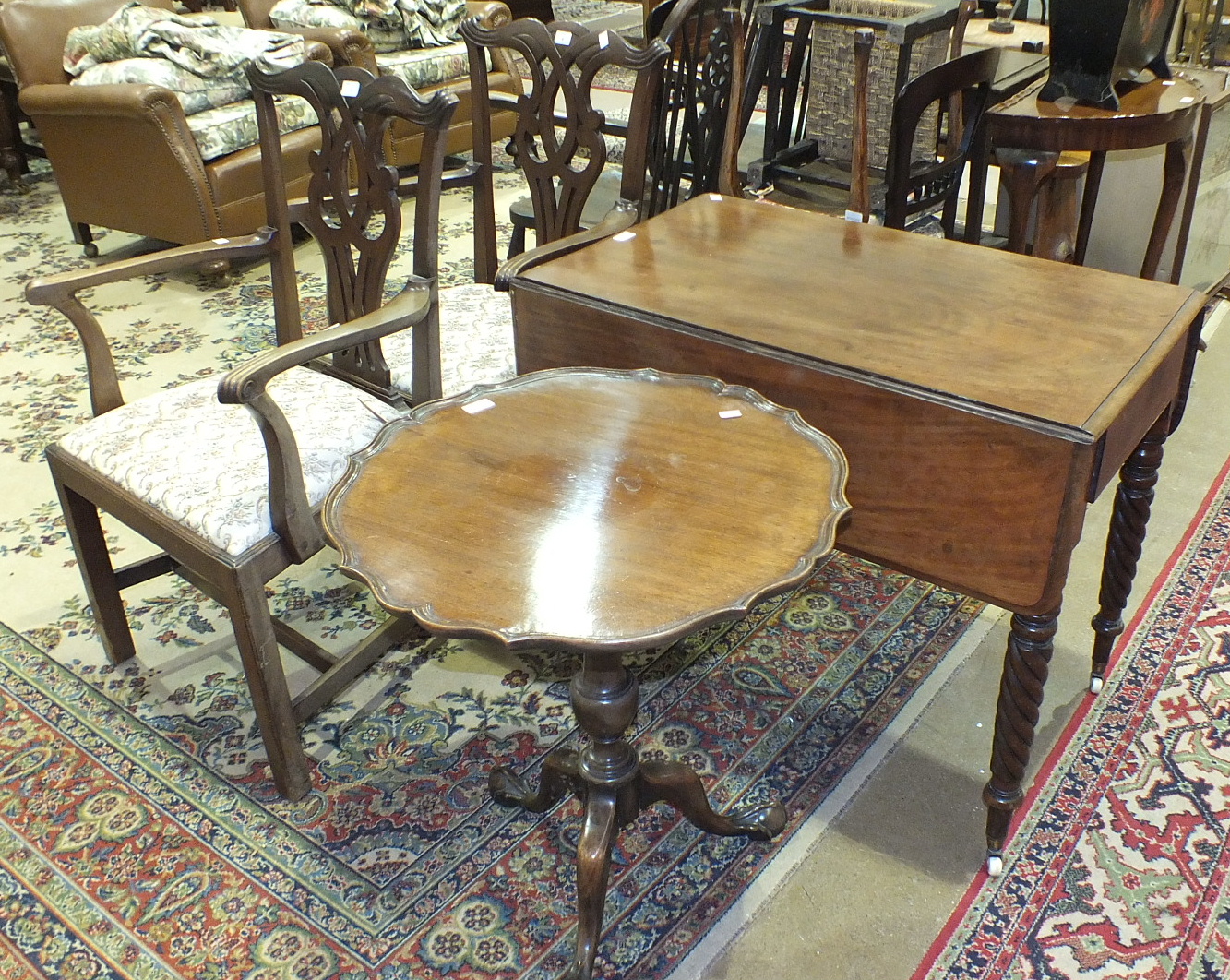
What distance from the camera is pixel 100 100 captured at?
11.0 ft

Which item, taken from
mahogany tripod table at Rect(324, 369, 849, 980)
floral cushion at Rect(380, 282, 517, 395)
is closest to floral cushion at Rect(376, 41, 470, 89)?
floral cushion at Rect(380, 282, 517, 395)

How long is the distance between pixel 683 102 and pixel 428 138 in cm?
97

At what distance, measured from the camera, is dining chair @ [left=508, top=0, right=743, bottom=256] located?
218 cm

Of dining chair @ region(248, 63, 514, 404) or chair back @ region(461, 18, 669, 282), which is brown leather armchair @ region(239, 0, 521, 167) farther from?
dining chair @ region(248, 63, 514, 404)

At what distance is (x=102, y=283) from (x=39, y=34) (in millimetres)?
2570

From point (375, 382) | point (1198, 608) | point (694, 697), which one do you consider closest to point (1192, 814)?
→ point (1198, 608)

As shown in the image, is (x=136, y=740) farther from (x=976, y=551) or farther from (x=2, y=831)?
(x=976, y=551)

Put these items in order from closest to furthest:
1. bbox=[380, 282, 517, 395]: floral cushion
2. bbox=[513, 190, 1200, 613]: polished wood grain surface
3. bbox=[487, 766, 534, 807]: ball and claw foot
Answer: bbox=[513, 190, 1200, 613]: polished wood grain surface → bbox=[487, 766, 534, 807]: ball and claw foot → bbox=[380, 282, 517, 395]: floral cushion

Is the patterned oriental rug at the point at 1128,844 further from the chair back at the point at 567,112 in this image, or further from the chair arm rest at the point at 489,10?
the chair arm rest at the point at 489,10

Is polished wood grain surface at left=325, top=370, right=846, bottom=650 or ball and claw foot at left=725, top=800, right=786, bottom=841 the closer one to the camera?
polished wood grain surface at left=325, top=370, right=846, bottom=650

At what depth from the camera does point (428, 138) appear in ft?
5.49

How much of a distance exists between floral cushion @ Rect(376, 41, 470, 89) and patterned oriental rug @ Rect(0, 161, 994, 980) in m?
2.63

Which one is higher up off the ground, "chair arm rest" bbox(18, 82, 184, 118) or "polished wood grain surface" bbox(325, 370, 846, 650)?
"chair arm rest" bbox(18, 82, 184, 118)

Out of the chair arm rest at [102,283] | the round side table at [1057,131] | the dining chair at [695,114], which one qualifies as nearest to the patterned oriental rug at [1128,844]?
the round side table at [1057,131]
